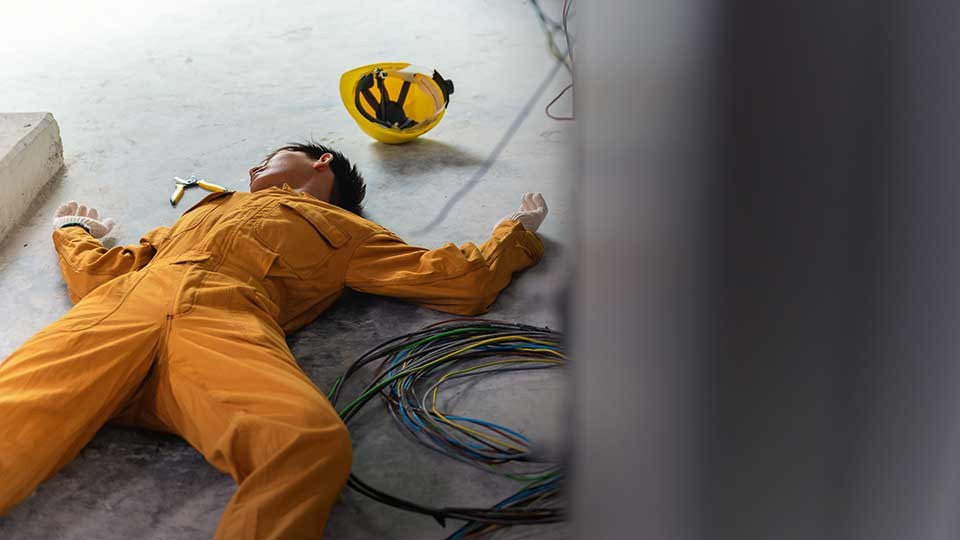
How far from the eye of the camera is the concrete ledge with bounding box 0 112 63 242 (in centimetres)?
297

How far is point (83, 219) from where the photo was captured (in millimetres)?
2738

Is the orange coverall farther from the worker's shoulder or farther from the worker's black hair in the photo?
the worker's black hair

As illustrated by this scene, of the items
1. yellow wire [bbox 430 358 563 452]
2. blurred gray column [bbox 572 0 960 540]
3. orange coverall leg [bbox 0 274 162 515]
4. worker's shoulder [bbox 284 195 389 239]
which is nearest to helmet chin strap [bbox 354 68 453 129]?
worker's shoulder [bbox 284 195 389 239]

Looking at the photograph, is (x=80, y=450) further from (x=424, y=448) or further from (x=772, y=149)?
(x=772, y=149)

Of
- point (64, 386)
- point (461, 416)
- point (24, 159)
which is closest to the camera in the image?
point (64, 386)

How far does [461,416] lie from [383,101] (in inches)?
64.8

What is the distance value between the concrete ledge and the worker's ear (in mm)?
958

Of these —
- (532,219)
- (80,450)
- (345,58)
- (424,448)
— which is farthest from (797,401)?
(345,58)

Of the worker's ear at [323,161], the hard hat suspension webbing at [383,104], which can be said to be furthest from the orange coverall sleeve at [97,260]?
the hard hat suspension webbing at [383,104]

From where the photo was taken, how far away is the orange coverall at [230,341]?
167 centimetres

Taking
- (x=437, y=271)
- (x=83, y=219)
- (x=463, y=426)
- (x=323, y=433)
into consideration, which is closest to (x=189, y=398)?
(x=323, y=433)

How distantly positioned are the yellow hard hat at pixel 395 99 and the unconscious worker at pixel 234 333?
0.75m

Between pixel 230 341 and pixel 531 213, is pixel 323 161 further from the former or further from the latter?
pixel 230 341

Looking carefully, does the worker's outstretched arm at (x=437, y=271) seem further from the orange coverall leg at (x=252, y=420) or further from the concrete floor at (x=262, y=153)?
the orange coverall leg at (x=252, y=420)
